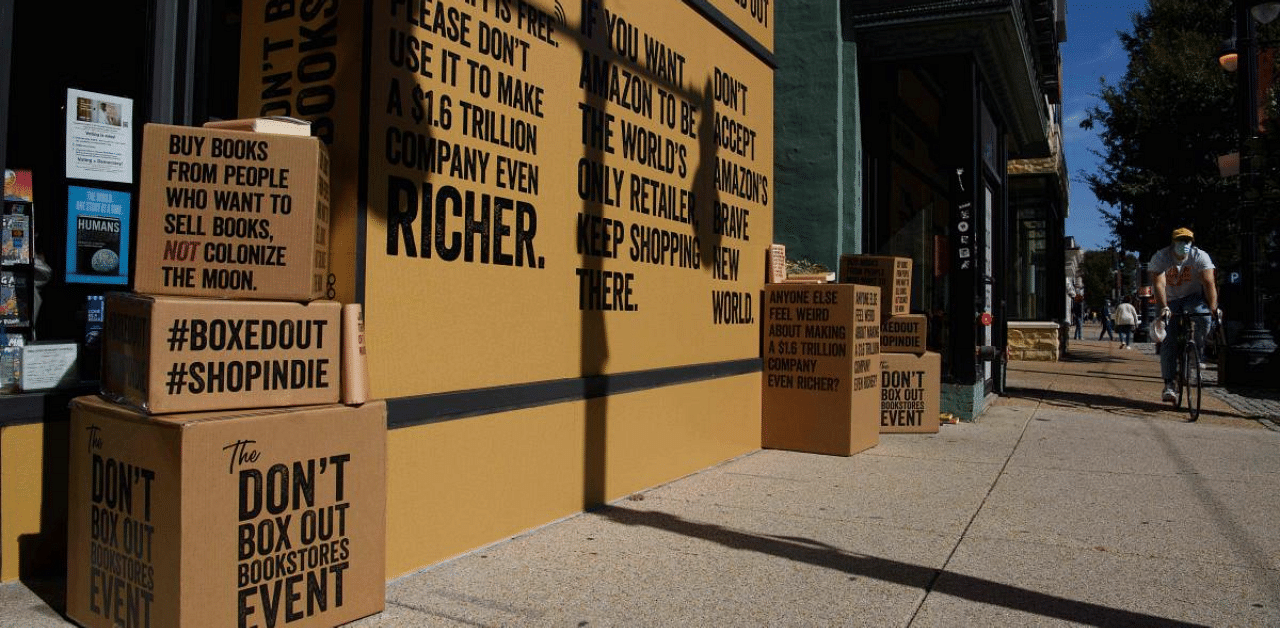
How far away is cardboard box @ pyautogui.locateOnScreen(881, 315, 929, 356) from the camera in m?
7.79

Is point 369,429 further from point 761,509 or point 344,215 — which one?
point 761,509

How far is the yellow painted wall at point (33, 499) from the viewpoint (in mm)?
3344

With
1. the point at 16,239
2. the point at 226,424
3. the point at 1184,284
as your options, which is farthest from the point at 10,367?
the point at 1184,284

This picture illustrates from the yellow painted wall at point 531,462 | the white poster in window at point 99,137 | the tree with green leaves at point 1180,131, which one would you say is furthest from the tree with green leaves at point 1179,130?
the white poster in window at point 99,137

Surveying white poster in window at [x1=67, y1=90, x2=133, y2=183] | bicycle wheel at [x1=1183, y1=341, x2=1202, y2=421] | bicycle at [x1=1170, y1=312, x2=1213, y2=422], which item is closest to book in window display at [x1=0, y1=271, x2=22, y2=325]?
white poster in window at [x1=67, y1=90, x2=133, y2=183]

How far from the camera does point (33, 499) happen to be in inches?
135

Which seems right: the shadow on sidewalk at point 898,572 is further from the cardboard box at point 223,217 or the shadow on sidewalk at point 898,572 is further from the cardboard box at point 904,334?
the cardboard box at point 904,334

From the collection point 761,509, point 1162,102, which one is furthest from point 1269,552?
point 1162,102

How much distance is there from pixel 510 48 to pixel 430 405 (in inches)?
66.0

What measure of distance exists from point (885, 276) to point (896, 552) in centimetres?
420

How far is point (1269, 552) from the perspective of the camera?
163 inches

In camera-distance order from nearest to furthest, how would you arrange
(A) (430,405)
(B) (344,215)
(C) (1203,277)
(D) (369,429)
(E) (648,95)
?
(D) (369,429) → (B) (344,215) → (A) (430,405) → (E) (648,95) → (C) (1203,277)

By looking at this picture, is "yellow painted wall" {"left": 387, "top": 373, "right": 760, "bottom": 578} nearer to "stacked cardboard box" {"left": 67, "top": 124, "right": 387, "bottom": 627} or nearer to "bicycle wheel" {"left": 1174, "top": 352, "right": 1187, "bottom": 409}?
"stacked cardboard box" {"left": 67, "top": 124, "right": 387, "bottom": 627}

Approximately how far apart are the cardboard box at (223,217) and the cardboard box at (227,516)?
43 centimetres
